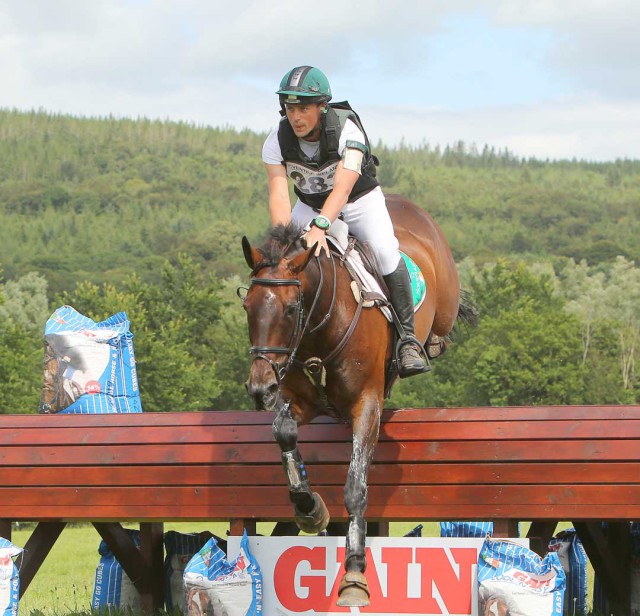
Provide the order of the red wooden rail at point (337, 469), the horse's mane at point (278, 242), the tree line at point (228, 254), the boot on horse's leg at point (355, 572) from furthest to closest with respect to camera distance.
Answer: the tree line at point (228, 254) → the red wooden rail at point (337, 469) → the horse's mane at point (278, 242) → the boot on horse's leg at point (355, 572)

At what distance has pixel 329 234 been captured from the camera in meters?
6.39

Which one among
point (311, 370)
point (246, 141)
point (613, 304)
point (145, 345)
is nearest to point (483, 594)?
point (311, 370)

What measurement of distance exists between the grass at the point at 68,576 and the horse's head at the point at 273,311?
274cm

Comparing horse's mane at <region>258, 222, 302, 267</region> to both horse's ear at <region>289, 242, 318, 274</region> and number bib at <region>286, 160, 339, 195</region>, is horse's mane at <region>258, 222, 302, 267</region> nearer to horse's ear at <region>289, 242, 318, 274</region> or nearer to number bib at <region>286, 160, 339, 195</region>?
horse's ear at <region>289, 242, 318, 274</region>

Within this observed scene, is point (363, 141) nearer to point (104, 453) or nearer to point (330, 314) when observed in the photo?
point (330, 314)

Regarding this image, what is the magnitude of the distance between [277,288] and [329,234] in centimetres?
99

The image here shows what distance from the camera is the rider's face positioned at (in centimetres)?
620

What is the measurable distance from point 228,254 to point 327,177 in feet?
341

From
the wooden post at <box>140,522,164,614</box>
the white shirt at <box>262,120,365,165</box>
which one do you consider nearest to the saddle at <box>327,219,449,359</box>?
the white shirt at <box>262,120,365,165</box>

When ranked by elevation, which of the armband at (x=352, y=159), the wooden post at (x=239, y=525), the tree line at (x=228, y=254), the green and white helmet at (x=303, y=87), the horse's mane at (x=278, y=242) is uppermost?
the green and white helmet at (x=303, y=87)

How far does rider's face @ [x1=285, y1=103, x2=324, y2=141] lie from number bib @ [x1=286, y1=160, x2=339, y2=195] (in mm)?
247

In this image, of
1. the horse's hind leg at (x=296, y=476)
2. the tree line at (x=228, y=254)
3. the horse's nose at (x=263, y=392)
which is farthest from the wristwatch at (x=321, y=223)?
the tree line at (x=228, y=254)

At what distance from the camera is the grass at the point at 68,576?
875 cm

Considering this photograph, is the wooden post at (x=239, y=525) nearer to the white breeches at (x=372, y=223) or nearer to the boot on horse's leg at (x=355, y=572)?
the boot on horse's leg at (x=355, y=572)
